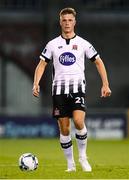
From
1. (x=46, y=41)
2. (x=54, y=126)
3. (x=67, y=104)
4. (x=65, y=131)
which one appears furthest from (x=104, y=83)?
(x=46, y=41)

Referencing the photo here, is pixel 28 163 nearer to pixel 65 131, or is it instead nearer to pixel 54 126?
pixel 65 131

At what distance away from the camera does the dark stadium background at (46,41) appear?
42.6 m

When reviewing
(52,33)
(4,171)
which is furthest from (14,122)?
(4,171)

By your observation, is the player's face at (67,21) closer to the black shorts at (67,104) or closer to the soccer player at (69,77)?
the soccer player at (69,77)

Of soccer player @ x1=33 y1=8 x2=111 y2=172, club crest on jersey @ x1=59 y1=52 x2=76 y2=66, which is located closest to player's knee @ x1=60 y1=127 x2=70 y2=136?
soccer player @ x1=33 y1=8 x2=111 y2=172

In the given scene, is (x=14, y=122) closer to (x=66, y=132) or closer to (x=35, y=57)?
(x=35, y=57)

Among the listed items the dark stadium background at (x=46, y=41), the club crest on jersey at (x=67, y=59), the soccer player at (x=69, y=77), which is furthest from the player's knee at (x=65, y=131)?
the dark stadium background at (x=46, y=41)

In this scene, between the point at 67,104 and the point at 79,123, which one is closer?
the point at 79,123

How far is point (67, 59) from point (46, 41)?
2911cm

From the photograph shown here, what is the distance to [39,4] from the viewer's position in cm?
4262

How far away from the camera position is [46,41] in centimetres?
4275

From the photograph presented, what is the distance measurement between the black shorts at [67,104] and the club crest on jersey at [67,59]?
0.50 metres

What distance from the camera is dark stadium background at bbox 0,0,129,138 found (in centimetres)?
4259

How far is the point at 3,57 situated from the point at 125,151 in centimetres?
1962
